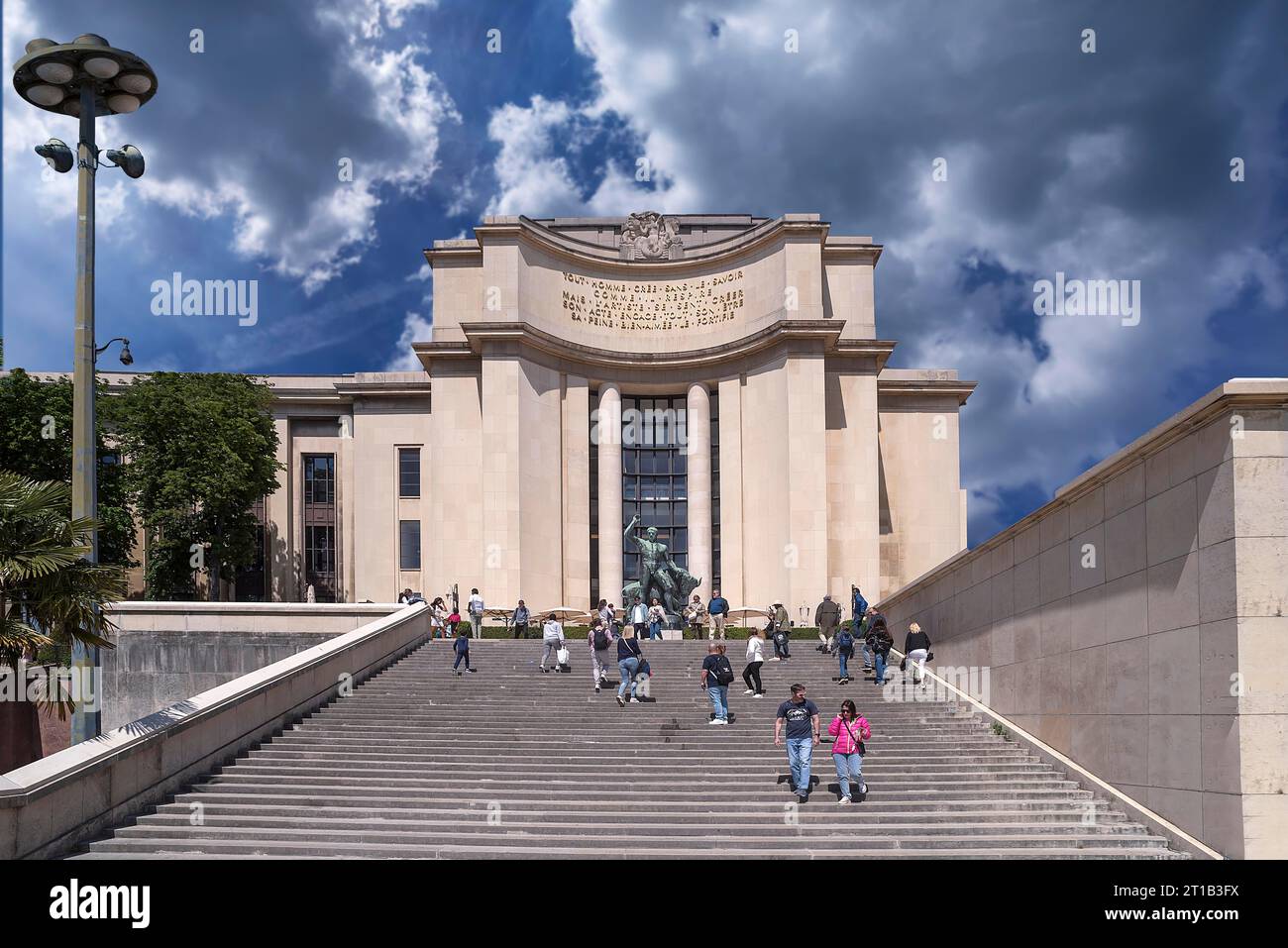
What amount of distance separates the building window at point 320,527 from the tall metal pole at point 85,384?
34003 millimetres

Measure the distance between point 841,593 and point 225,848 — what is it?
3173 cm

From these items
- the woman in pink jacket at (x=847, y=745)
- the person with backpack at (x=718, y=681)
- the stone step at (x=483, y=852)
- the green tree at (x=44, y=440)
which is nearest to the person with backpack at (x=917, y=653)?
the person with backpack at (x=718, y=681)

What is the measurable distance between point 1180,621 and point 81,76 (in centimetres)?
1445

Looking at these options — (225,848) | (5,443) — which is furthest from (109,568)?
(5,443)

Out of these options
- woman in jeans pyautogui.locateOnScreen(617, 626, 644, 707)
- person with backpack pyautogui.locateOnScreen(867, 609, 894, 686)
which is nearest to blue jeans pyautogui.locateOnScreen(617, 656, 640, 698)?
woman in jeans pyautogui.locateOnScreen(617, 626, 644, 707)

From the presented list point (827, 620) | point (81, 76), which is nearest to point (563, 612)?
point (827, 620)

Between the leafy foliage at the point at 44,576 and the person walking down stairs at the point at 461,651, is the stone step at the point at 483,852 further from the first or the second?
the person walking down stairs at the point at 461,651

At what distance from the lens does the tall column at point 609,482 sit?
4425 centimetres

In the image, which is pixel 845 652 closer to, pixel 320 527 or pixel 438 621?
pixel 438 621

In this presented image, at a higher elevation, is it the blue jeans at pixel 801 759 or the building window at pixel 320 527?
the building window at pixel 320 527

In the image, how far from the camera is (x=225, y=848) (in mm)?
13266

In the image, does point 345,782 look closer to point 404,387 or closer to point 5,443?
point 5,443

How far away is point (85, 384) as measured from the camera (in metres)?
13.3

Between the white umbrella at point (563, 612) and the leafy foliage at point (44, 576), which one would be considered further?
the white umbrella at point (563, 612)
